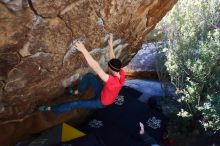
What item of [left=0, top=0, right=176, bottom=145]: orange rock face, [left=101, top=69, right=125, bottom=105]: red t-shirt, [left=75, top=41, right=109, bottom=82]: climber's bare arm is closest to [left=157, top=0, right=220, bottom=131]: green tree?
[left=0, top=0, right=176, bottom=145]: orange rock face

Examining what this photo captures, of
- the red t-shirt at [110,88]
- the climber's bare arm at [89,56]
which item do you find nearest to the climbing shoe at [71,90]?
the red t-shirt at [110,88]

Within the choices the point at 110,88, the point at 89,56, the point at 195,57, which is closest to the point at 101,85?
the point at 110,88

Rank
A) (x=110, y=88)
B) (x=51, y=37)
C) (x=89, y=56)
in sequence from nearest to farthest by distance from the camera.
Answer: (x=51, y=37) < (x=89, y=56) < (x=110, y=88)

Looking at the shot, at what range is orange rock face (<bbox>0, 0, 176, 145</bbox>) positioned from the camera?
3852 millimetres

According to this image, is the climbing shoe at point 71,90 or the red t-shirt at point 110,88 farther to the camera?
the climbing shoe at point 71,90

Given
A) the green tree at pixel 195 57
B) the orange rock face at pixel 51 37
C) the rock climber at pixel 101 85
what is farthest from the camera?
the green tree at pixel 195 57

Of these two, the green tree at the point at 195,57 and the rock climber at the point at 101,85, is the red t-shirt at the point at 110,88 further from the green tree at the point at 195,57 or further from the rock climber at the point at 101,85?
the green tree at the point at 195,57

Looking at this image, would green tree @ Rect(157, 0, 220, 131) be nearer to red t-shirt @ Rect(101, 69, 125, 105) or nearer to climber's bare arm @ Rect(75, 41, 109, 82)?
red t-shirt @ Rect(101, 69, 125, 105)

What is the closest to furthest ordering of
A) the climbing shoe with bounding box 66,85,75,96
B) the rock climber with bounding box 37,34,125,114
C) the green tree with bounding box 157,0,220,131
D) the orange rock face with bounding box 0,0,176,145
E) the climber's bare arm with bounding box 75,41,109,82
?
the orange rock face with bounding box 0,0,176,145 → the climber's bare arm with bounding box 75,41,109,82 → the rock climber with bounding box 37,34,125,114 → the climbing shoe with bounding box 66,85,75,96 → the green tree with bounding box 157,0,220,131

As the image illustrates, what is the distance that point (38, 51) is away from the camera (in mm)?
4227

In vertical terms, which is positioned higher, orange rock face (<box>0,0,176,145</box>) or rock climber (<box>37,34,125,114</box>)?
orange rock face (<box>0,0,176,145</box>)

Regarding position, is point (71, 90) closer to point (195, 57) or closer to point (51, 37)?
point (51, 37)

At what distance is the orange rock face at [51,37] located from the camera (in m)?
3.85

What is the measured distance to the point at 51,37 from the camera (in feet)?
13.8
